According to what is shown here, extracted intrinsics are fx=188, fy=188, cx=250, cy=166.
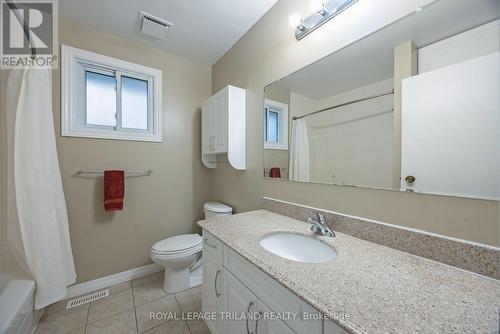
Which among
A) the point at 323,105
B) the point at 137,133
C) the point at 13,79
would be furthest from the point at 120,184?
the point at 323,105

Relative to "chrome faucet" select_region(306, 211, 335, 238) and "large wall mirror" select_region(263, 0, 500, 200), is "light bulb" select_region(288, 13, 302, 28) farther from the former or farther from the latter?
"chrome faucet" select_region(306, 211, 335, 238)

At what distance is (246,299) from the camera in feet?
2.74

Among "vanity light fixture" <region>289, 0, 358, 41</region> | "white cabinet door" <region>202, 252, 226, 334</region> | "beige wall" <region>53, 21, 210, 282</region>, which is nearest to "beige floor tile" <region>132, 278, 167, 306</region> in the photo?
"beige wall" <region>53, 21, 210, 282</region>

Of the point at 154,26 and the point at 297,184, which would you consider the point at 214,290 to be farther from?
the point at 154,26

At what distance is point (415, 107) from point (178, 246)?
185 cm

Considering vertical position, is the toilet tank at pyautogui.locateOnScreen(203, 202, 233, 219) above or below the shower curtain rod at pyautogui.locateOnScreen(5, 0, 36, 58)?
below

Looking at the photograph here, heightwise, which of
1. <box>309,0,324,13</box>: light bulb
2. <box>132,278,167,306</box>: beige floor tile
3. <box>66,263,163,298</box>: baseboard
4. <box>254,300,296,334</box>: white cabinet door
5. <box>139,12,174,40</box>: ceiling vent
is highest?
<box>139,12,174,40</box>: ceiling vent

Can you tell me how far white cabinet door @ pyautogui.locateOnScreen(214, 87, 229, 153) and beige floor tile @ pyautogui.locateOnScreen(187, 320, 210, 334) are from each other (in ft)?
4.50

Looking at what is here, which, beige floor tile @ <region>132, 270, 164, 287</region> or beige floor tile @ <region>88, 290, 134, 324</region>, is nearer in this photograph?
beige floor tile @ <region>88, 290, 134, 324</region>

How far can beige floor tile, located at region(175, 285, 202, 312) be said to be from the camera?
153cm

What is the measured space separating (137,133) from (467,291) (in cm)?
241

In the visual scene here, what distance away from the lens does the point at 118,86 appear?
1.94 metres

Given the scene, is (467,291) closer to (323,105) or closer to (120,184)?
(323,105)

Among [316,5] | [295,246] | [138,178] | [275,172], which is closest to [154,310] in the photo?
[138,178]
